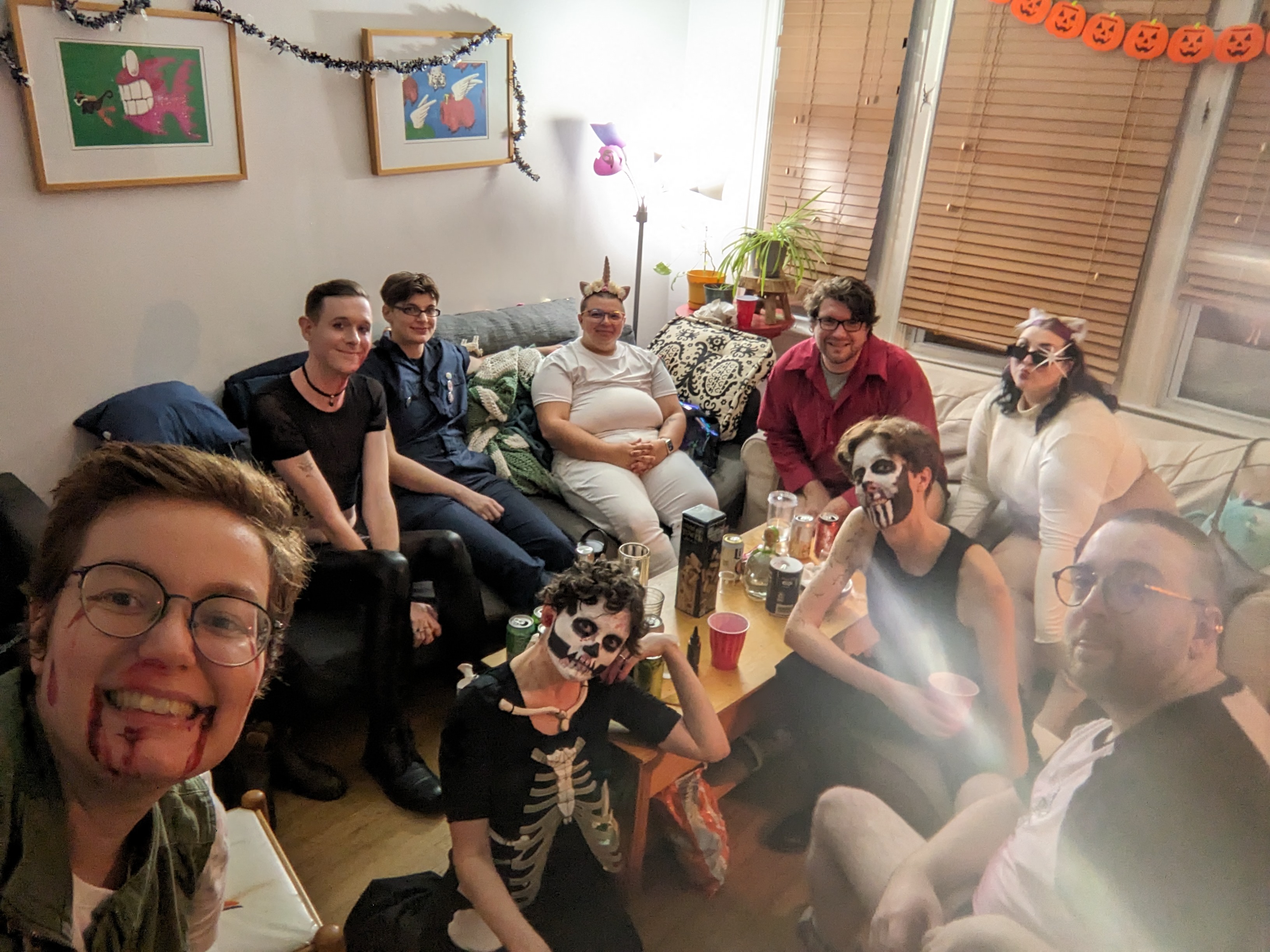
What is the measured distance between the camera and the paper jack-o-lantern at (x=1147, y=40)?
5.68 feet

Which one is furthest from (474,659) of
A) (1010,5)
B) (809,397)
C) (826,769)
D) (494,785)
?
(1010,5)

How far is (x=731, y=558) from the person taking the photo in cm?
191

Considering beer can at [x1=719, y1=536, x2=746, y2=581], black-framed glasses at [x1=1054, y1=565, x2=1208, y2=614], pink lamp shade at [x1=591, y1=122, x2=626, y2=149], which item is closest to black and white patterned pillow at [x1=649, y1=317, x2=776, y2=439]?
pink lamp shade at [x1=591, y1=122, x2=626, y2=149]

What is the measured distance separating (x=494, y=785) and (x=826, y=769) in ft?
1.60

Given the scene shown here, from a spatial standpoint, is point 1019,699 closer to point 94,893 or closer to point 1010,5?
point 94,893


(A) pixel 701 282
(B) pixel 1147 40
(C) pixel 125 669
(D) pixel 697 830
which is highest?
(B) pixel 1147 40

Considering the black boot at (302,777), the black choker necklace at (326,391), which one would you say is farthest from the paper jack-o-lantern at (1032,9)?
the black boot at (302,777)

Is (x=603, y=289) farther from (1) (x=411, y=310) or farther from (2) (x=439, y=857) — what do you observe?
(2) (x=439, y=857)

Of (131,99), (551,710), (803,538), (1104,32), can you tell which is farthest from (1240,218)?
(131,99)

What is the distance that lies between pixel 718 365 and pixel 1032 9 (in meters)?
1.41

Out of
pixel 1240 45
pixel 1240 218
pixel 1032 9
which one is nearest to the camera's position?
pixel 1240 218

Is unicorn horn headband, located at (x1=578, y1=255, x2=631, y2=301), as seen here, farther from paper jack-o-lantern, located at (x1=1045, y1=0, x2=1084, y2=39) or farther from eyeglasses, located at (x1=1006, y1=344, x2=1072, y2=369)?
eyeglasses, located at (x1=1006, y1=344, x2=1072, y2=369)

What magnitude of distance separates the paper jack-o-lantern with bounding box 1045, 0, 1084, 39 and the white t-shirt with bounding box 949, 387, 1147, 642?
6.00 feet

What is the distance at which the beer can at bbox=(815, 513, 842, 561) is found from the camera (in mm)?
1681
